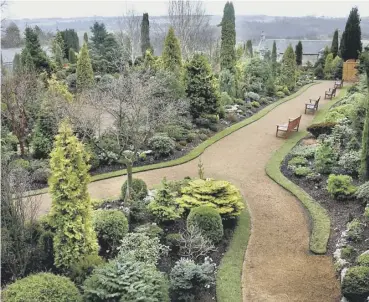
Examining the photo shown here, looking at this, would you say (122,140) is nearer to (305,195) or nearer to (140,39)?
(305,195)

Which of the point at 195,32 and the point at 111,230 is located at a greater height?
the point at 195,32

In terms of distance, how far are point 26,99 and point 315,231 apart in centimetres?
1321

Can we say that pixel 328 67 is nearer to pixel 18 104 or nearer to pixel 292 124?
Result: pixel 292 124

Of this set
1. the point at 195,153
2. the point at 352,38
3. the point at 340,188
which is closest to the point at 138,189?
the point at 195,153

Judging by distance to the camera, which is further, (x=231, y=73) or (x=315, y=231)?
(x=231, y=73)

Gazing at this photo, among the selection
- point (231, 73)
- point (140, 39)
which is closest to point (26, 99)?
point (231, 73)

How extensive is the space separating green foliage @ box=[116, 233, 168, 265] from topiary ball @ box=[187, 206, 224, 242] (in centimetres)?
105

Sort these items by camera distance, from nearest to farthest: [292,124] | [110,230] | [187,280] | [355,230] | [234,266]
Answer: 1. [187,280]
2. [234,266]
3. [110,230]
4. [355,230]
5. [292,124]

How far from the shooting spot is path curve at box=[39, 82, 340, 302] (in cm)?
888

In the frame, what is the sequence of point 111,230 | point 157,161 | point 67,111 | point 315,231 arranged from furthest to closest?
point 157,161
point 67,111
point 315,231
point 111,230

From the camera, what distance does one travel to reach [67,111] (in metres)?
15.1

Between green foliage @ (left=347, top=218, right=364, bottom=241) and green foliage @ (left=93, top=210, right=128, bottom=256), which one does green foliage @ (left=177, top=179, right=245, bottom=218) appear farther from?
green foliage @ (left=347, top=218, right=364, bottom=241)

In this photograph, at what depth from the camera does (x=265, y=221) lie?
11828 mm

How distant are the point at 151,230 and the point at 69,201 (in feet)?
8.57
